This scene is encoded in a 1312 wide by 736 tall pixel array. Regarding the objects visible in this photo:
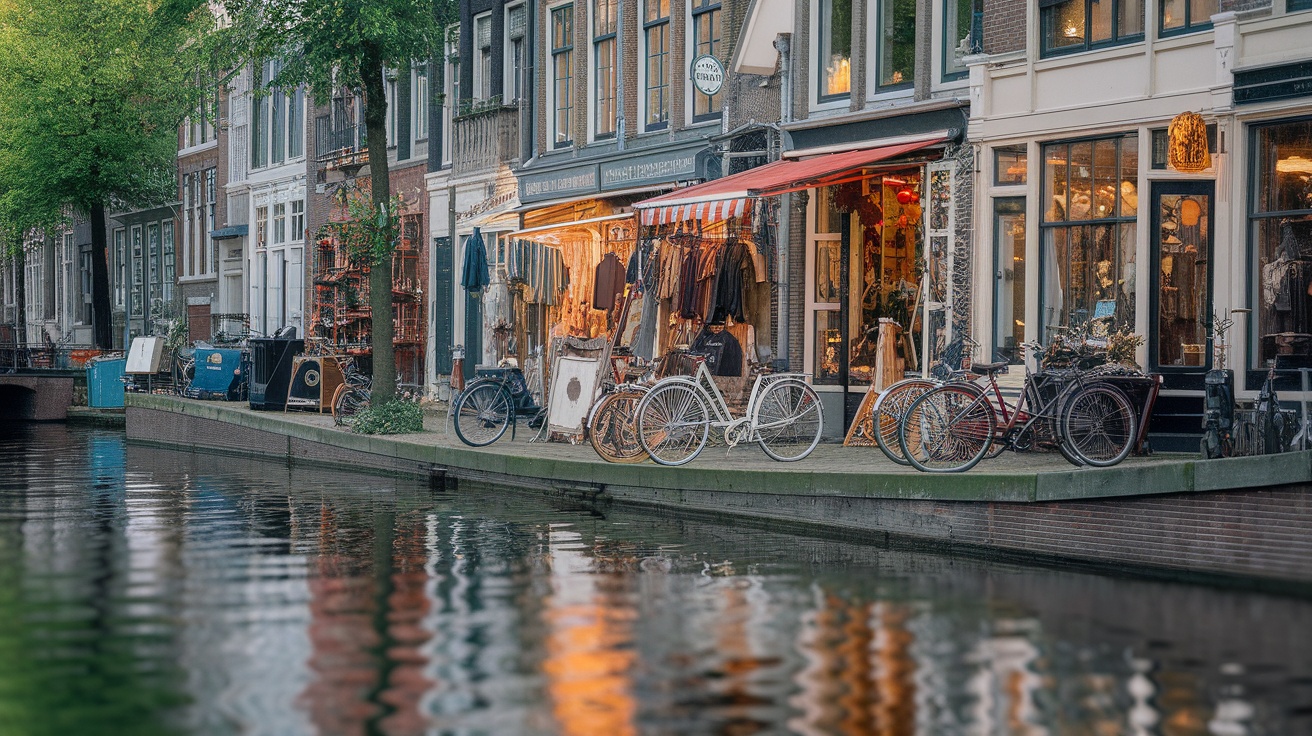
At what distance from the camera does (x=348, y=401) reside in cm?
2542

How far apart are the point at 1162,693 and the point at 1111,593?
10.8ft

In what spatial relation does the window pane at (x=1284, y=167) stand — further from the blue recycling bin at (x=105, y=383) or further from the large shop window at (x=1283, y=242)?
the blue recycling bin at (x=105, y=383)

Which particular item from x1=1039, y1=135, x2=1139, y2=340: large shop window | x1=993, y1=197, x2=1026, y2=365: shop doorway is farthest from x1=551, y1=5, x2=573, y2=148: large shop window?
x1=1039, y1=135, x2=1139, y2=340: large shop window

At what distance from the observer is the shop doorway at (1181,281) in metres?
15.8

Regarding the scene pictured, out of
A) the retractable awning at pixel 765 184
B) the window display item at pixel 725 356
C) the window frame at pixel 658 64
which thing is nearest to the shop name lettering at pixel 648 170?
the window frame at pixel 658 64

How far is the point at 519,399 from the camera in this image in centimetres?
2089

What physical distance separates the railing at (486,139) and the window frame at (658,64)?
177 inches

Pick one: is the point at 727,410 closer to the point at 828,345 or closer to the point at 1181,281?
the point at 1181,281

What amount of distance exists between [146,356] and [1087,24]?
24.5 meters

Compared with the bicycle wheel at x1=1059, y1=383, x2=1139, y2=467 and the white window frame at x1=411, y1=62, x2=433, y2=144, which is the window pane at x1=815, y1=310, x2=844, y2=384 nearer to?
the bicycle wheel at x1=1059, y1=383, x2=1139, y2=467

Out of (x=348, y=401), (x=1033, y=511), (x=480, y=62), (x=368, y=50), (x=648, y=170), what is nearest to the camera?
(x=1033, y=511)

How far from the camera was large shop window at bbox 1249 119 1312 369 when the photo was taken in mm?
14828

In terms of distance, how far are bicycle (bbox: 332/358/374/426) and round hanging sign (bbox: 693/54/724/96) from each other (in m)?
6.33

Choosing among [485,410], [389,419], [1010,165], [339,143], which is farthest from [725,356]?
[339,143]
